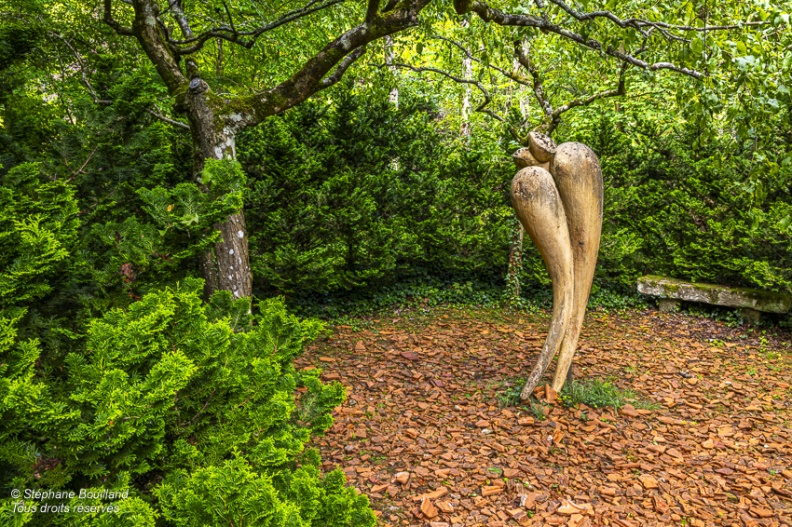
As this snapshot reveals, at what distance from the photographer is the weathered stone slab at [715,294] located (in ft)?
20.0

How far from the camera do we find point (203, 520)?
1388 mm

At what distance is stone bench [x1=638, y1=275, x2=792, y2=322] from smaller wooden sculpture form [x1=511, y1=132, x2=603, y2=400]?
11.4ft

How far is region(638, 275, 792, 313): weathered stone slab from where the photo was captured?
240 inches

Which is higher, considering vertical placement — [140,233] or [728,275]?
[140,233]

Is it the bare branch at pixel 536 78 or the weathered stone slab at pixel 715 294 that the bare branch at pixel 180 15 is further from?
the weathered stone slab at pixel 715 294

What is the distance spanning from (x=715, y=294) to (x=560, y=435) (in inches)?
165

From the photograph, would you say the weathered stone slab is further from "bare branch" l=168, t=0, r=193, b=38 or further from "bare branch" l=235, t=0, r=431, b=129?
"bare branch" l=168, t=0, r=193, b=38

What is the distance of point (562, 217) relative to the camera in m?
3.79

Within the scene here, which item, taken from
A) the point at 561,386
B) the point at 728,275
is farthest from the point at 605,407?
the point at 728,275

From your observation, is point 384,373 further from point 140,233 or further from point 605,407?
point 140,233

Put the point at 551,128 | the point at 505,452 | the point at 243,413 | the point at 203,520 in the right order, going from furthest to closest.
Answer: the point at 551,128
the point at 505,452
the point at 243,413
the point at 203,520

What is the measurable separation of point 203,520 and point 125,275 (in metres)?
1.13

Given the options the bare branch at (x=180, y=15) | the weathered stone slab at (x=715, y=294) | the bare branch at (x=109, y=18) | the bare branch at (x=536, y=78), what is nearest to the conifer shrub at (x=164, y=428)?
the bare branch at (x=109, y=18)

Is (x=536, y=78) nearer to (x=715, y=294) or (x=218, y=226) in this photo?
(x=715, y=294)
